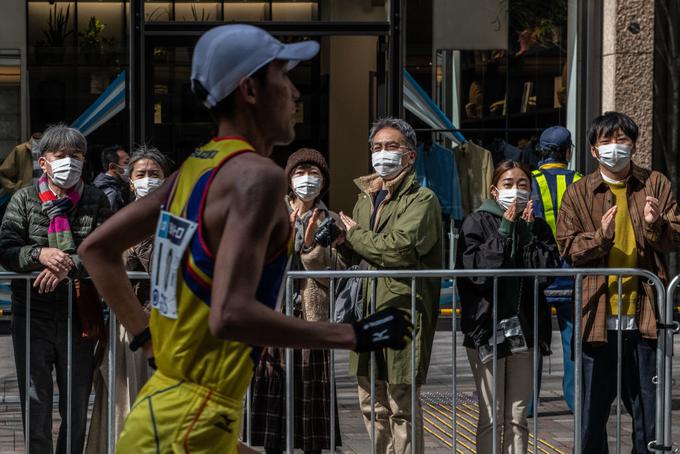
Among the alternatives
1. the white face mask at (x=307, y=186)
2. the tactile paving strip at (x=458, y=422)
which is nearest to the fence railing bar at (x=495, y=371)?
the tactile paving strip at (x=458, y=422)

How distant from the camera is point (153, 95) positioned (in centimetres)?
1118

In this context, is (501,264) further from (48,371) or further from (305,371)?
(48,371)

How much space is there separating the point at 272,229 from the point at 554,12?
27.8 ft

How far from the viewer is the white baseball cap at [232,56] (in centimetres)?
321

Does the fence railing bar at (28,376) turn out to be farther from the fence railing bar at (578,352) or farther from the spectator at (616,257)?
the spectator at (616,257)

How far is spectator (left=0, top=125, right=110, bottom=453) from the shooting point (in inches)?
249

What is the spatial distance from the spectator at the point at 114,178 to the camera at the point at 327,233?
216cm

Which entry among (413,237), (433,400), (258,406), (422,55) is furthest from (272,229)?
(422,55)

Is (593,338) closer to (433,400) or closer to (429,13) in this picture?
(433,400)

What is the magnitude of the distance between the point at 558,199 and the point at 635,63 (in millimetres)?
2933

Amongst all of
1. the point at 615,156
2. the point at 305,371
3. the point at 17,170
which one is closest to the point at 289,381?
the point at 305,371

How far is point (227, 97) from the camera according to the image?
3.27 metres

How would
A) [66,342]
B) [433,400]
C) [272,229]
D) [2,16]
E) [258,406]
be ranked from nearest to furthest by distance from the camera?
1. [272,229]
2. [66,342]
3. [258,406]
4. [433,400]
5. [2,16]

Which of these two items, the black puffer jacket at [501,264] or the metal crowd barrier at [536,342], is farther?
the black puffer jacket at [501,264]
